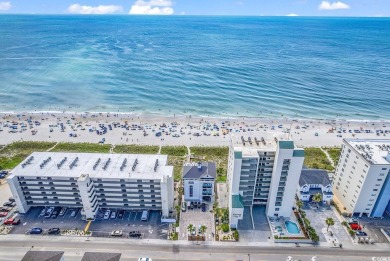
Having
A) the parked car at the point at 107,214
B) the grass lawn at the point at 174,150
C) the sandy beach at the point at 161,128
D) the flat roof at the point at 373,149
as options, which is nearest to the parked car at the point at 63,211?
the parked car at the point at 107,214

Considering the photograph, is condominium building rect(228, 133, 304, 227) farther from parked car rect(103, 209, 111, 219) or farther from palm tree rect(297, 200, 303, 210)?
parked car rect(103, 209, 111, 219)

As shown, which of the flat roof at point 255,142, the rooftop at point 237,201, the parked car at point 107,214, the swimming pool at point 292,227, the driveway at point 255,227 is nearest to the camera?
the rooftop at point 237,201

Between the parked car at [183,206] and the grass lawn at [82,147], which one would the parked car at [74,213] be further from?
the grass lawn at [82,147]

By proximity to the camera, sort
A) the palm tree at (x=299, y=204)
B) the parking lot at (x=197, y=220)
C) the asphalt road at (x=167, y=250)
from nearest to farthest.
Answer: the asphalt road at (x=167, y=250), the parking lot at (x=197, y=220), the palm tree at (x=299, y=204)

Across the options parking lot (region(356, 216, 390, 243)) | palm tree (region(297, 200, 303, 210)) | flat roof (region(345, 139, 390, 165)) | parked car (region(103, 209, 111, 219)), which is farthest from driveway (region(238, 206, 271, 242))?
parked car (region(103, 209, 111, 219))

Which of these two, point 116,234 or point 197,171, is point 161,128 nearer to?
point 197,171

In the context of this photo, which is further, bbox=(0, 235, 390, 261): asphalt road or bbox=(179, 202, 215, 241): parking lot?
bbox=(179, 202, 215, 241): parking lot
